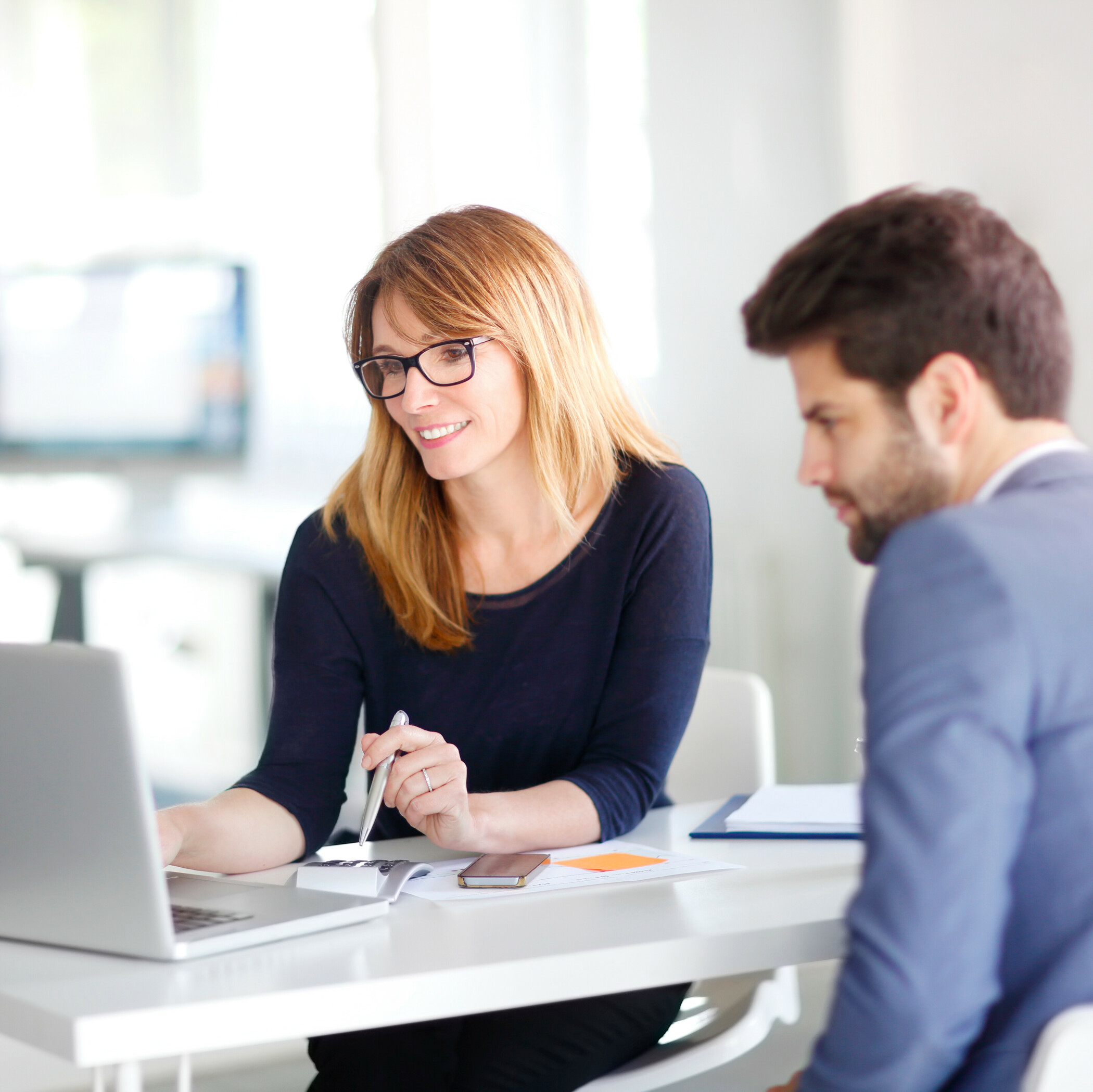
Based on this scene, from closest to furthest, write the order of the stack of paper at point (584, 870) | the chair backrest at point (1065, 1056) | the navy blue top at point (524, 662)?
the chair backrest at point (1065, 1056)
the stack of paper at point (584, 870)
the navy blue top at point (524, 662)

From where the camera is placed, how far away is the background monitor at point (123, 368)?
3277 mm

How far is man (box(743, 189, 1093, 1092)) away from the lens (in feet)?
2.55

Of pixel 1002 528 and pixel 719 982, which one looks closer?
pixel 1002 528

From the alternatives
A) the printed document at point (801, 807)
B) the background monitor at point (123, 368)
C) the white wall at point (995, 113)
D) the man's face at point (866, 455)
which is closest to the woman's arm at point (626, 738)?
the printed document at point (801, 807)

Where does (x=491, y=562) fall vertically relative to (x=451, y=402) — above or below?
below

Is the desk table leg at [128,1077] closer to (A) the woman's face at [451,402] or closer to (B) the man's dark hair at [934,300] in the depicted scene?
(B) the man's dark hair at [934,300]

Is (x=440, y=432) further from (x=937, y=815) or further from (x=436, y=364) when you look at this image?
(x=937, y=815)

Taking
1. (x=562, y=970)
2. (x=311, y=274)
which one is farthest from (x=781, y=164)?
(x=562, y=970)

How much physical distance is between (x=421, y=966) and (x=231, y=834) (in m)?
→ 0.46

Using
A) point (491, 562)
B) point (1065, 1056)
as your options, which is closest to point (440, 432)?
point (491, 562)

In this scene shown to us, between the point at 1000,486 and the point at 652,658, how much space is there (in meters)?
0.65

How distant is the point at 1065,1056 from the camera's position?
721mm

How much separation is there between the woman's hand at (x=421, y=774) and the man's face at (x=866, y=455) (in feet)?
1.49

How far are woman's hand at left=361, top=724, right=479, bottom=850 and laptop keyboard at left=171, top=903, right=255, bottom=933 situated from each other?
192 mm
